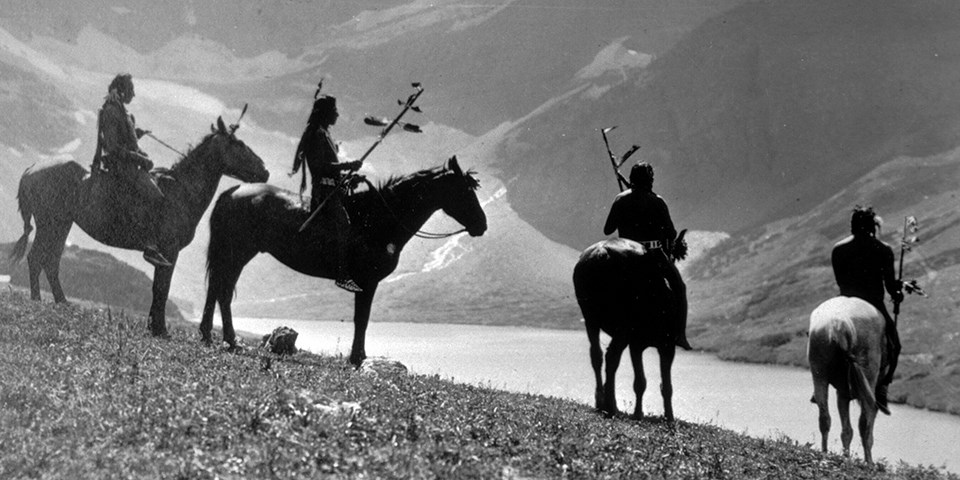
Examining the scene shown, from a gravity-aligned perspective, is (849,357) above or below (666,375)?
above

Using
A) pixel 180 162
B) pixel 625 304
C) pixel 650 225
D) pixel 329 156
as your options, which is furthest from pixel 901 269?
pixel 180 162

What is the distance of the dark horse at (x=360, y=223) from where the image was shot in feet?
62.6

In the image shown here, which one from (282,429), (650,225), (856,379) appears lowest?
(282,429)

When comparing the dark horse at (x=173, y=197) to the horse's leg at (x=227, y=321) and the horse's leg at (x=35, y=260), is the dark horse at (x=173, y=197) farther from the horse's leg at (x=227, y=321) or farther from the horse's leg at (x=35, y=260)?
the horse's leg at (x=35, y=260)

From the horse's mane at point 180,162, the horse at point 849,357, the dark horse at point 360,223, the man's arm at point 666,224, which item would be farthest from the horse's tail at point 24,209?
the horse at point 849,357

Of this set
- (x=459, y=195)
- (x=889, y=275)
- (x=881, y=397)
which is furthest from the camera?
(x=459, y=195)

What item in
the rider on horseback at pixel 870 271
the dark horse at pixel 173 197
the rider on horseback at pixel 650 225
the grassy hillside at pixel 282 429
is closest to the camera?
the grassy hillside at pixel 282 429

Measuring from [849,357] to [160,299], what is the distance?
47.3ft

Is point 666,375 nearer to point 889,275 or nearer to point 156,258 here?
point 889,275

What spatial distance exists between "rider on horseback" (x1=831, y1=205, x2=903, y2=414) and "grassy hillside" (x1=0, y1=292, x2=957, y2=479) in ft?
9.14

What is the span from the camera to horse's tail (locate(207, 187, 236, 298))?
789 inches

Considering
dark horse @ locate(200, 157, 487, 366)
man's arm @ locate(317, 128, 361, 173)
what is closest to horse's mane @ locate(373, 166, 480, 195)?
dark horse @ locate(200, 157, 487, 366)

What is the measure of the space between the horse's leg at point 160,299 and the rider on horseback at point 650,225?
9.57 metres

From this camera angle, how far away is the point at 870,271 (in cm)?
1819
